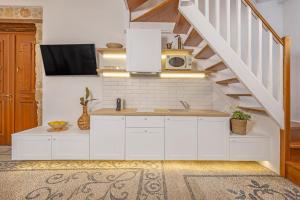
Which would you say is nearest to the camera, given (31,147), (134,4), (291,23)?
(31,147)

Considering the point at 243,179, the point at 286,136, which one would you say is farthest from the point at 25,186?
the point at 286,136

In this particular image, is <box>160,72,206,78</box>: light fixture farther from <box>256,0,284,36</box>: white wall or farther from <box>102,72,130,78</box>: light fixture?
<box>256,0,284,36</box>: white wall

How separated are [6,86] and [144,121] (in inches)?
119

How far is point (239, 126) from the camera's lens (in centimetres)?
263

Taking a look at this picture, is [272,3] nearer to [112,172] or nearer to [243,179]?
[243,179]

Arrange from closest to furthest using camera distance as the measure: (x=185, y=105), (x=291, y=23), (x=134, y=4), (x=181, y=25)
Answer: (x=181, y=25)
(x=134, y=4)
(x=185, y=105)
(x=291, y=23)

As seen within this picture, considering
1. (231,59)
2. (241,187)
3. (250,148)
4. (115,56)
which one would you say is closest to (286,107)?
(250,148)

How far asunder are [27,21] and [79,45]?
1263 millimetres

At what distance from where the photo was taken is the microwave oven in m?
2.92

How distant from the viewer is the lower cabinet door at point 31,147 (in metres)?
2.56

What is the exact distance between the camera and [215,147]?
103 inches

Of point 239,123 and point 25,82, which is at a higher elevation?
point 25,82

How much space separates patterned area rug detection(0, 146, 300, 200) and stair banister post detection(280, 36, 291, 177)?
0.88 ft

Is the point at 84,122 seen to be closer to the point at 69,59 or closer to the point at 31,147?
the point at 31,147
